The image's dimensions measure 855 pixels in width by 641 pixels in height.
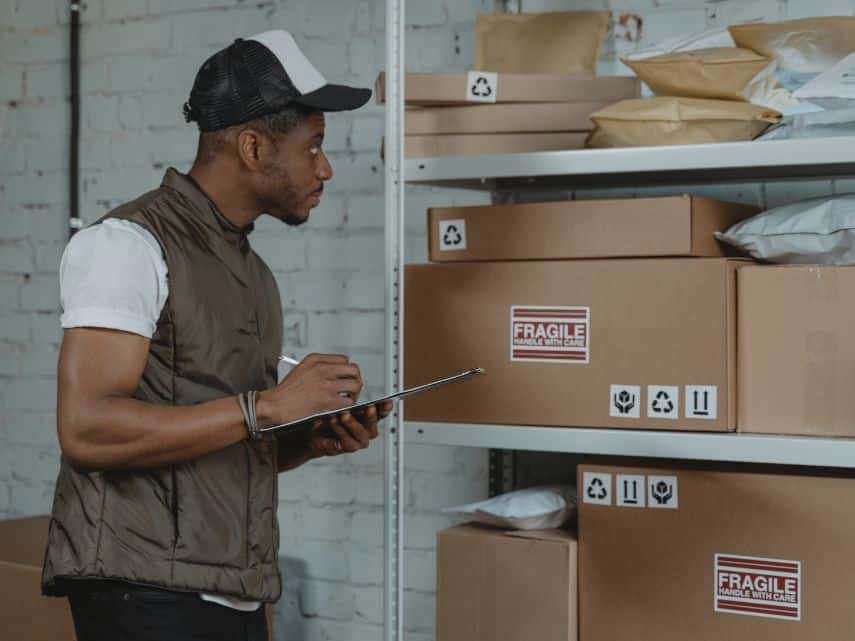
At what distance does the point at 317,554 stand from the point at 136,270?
1457 mm

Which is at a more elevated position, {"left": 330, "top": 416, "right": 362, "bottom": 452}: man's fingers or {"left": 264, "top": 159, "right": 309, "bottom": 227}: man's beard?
{"left": 264, "top": 159, "right": 309, "bottom": 227}: man's beard

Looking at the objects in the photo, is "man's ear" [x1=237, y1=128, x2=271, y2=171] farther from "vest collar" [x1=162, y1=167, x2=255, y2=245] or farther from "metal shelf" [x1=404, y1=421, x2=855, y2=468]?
"metal shelf" [x1=404, y1=421, x2=855, y2=468]

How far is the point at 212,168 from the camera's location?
1.64 metres

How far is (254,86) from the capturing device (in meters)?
1.61

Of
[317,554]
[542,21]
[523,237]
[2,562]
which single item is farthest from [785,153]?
[2,562]

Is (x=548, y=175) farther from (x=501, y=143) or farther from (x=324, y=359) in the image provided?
(x=324, y=359)

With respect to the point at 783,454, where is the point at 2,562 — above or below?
below

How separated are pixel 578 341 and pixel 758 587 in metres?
0.49

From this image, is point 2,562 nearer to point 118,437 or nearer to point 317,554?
point 317,554

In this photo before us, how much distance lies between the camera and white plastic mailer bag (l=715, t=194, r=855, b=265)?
1.77m

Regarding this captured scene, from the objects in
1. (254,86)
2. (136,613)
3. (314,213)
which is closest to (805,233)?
(254,86)

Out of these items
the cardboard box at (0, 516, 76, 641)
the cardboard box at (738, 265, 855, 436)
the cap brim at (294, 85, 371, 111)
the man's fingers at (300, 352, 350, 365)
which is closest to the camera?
the man's fingers at (300, 352, 350, 365)

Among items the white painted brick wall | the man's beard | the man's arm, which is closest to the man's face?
the man's beard

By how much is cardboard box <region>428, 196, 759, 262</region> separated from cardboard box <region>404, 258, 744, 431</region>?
0.02 meters
